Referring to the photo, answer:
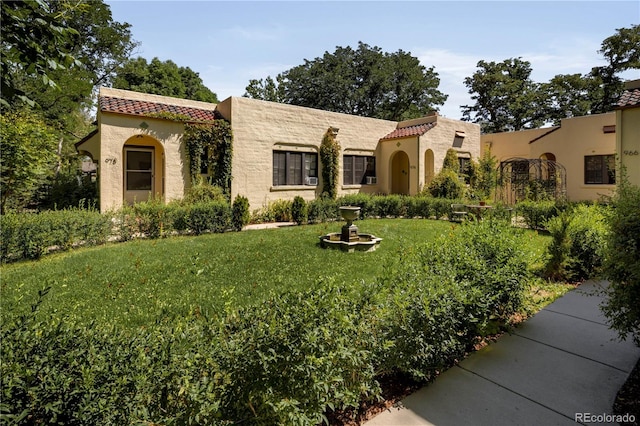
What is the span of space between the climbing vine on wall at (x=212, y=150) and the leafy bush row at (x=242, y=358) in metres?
11.4

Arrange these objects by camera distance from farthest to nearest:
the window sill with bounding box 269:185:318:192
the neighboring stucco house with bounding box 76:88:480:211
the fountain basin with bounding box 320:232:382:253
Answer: the window sill with bounding box 269:185:318:192, the neighboring stucco house with bounding box 76:88:480:211, the fountain basin with bounding box 320:232:382:253

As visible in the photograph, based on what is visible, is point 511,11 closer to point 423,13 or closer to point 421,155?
point 423,13

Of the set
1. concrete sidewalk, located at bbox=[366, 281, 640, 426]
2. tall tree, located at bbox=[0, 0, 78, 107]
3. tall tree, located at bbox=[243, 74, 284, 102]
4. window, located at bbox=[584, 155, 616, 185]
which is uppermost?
tall tree, located at bbox=[243, 74, 284, 102]

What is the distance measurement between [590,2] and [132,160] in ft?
50.9

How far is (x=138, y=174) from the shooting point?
14195 millimetres

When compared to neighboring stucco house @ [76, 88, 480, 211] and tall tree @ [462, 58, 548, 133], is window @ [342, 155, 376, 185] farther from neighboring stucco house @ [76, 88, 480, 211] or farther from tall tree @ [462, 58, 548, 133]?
tall tree @ [462, 58, 548, 133]

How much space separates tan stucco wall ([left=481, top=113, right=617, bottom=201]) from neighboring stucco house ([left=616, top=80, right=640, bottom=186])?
6.09m

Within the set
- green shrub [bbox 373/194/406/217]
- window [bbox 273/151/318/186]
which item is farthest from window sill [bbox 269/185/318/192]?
green shrub [bbox 373/194/406/217]

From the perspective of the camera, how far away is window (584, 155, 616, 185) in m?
18.0

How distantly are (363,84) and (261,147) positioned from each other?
2910 cm

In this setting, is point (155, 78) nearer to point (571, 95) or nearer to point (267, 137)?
point (267, 137)

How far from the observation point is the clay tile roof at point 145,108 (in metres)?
11.8

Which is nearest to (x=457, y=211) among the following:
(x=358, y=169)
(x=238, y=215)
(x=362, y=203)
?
(x=362, y=203)

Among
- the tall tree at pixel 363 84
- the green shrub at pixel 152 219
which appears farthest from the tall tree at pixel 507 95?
the green shrub at pixel 152 219
